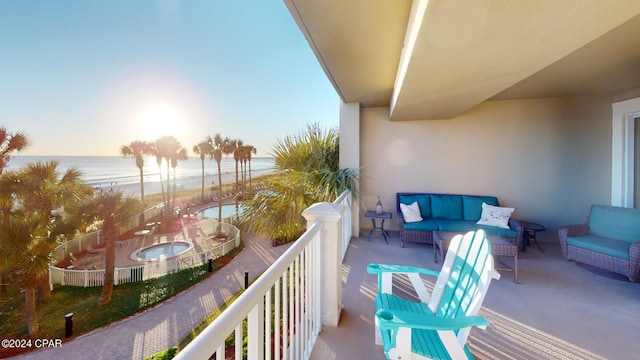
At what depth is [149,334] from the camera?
5.21 metres

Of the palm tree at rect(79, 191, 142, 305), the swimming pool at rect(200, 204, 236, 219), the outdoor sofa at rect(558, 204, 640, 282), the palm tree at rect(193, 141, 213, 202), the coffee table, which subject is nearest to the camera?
the outdoor sofa at rect(558, 204, 640, 282)

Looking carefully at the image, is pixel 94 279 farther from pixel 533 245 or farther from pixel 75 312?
pixel 533 245

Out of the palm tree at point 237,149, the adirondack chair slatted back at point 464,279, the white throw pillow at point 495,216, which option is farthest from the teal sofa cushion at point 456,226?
the palm tree at point 237,149

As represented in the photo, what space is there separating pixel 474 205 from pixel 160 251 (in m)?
14.2

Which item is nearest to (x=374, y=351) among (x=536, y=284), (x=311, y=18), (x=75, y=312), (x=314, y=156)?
(x=536, y=284)

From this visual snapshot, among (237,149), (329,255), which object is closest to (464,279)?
(329,255)

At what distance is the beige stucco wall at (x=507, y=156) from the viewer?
3.94 m

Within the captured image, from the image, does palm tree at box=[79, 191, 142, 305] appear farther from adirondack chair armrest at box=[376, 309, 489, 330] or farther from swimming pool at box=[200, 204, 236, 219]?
adirondack chair armrest at box=[376, 309, 489, 330]

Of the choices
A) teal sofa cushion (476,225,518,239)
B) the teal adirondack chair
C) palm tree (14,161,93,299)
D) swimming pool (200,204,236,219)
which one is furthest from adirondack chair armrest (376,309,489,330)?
swimming pool (200,204,236,219)

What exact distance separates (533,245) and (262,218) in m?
4.90

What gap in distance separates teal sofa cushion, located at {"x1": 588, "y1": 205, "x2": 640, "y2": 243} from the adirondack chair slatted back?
3210mm

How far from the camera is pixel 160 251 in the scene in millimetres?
11734

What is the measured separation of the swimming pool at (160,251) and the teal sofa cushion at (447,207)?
478 inches

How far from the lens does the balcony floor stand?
1.65 m
